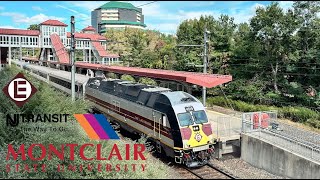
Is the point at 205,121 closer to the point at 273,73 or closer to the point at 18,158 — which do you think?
the point at 18,158

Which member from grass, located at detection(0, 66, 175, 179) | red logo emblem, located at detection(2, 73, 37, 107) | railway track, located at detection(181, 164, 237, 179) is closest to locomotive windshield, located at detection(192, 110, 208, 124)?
railway track, located at detection(181, 164, 237, 179)

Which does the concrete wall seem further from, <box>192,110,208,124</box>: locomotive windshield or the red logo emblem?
the red logo emblem

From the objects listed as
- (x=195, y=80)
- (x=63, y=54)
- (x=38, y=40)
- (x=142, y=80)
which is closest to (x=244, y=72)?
Answer: (x=142, y=80)

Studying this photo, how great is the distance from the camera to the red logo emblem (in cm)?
1638

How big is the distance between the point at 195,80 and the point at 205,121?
4512 mm

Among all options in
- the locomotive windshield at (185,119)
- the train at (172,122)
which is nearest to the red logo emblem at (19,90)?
the train at (172,122)

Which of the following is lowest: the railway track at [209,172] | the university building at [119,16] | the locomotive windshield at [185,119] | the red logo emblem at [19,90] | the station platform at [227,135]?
the railway track at [209,172]

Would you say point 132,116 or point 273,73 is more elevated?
point 273,73

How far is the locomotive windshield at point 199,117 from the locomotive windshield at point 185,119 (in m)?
0.31

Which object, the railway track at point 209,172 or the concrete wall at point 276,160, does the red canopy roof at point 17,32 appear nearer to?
the concrete wall at point 276,160

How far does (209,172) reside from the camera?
14.4 metres

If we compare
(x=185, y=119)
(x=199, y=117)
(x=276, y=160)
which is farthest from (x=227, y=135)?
(x=185, y=119)

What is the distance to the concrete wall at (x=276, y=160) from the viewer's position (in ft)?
46.3

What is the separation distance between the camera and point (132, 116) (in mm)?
18422
